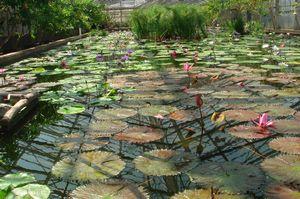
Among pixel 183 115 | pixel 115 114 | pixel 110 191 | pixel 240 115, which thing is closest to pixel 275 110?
pixel 240 115

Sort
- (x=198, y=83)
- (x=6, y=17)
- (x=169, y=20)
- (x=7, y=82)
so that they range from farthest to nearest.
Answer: (x=169, y=20)
(x=6, y=17)
(x=7, y=82)
(x=198, y=83)

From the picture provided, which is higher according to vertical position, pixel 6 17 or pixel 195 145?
pixel 6 17

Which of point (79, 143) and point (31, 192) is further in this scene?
point (79, 143)

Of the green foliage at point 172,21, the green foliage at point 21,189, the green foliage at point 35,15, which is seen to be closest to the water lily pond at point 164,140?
the green foliage at point 21,189

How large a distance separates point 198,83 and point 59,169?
6.54 feet

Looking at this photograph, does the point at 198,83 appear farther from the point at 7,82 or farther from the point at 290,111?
the point at 7,82

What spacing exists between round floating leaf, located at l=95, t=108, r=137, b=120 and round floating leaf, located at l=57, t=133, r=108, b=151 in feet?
0.99

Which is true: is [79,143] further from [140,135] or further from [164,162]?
[164,162]

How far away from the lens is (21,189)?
1.14 metres

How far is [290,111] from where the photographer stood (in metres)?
Answer: 2.09

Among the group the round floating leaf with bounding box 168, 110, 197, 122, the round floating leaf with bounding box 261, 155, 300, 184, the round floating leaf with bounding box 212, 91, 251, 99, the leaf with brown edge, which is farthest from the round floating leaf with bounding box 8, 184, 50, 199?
the round floating leaf with bounding box 212, 91, 251, 99

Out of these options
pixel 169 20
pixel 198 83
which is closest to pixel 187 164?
pixel 198 83

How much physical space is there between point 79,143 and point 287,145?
96cm

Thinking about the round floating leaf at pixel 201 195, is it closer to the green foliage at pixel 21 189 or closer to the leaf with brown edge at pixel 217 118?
the green foliage at pixel 21 189
